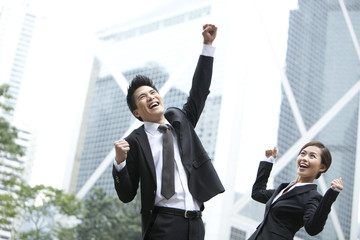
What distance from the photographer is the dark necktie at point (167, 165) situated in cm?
212

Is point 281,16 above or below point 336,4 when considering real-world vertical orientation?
above

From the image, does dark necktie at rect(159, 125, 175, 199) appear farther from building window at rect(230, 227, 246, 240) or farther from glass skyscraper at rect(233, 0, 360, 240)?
building window at rect(230, 227, 246, 240)

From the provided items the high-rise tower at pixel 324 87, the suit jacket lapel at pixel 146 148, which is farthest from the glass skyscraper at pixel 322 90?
the suit jacket lapel at pixel 146 148

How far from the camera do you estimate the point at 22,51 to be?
61.9 meters

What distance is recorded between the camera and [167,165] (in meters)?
2.17

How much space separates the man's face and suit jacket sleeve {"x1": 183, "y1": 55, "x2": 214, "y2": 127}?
0.15 meters

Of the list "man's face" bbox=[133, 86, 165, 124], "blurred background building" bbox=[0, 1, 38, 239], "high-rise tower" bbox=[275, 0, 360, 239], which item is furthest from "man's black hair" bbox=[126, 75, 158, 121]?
"blurred background building" bbox=[0, 1, 38, 239]

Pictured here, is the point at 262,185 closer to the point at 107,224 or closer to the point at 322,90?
the point at 107,224

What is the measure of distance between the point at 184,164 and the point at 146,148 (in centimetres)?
18

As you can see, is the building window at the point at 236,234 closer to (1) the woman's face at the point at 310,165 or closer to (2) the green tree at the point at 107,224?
(2) the green tree at the point at 107,224

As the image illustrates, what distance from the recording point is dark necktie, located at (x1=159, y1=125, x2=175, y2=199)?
2115 millimetres

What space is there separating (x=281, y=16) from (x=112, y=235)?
15.9 m

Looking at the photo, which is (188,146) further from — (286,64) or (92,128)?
(92,128)

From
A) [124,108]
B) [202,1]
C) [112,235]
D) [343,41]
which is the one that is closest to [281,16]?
[343,41]
